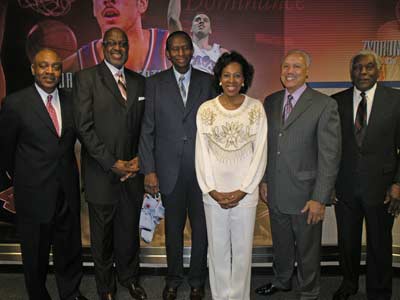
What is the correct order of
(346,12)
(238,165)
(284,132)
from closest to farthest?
(238,165)
(284,132)
(346,12)

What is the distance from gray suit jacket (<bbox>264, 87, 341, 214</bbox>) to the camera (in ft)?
8.78

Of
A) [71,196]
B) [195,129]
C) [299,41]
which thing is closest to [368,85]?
[299,41]

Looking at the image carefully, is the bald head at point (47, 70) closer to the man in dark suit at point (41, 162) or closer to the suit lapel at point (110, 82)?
the man in dark suit at point (41, 162)

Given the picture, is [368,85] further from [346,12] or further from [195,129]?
[195,129]

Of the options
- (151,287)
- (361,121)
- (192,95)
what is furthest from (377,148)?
(151,287)

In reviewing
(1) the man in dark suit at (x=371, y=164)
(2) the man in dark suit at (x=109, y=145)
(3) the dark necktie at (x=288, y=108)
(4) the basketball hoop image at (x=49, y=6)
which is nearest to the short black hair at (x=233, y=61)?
(3) the dark necktie at (x=288, y=108)

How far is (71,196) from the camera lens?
2.87 meters

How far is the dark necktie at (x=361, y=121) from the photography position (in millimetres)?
2863

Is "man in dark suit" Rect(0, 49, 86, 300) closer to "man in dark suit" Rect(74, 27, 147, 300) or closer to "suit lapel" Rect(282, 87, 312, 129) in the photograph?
"man in dark suit" Rect(74, 27, 147, 300)

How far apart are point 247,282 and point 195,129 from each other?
1133mm

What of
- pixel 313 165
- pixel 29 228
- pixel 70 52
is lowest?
pixel 29 228

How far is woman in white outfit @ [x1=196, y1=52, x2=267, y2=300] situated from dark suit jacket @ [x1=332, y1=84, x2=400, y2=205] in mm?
722

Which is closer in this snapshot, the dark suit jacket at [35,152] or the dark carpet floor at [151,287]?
the dark suit jacket at [35,152]

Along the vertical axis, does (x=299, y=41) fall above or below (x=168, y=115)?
above
